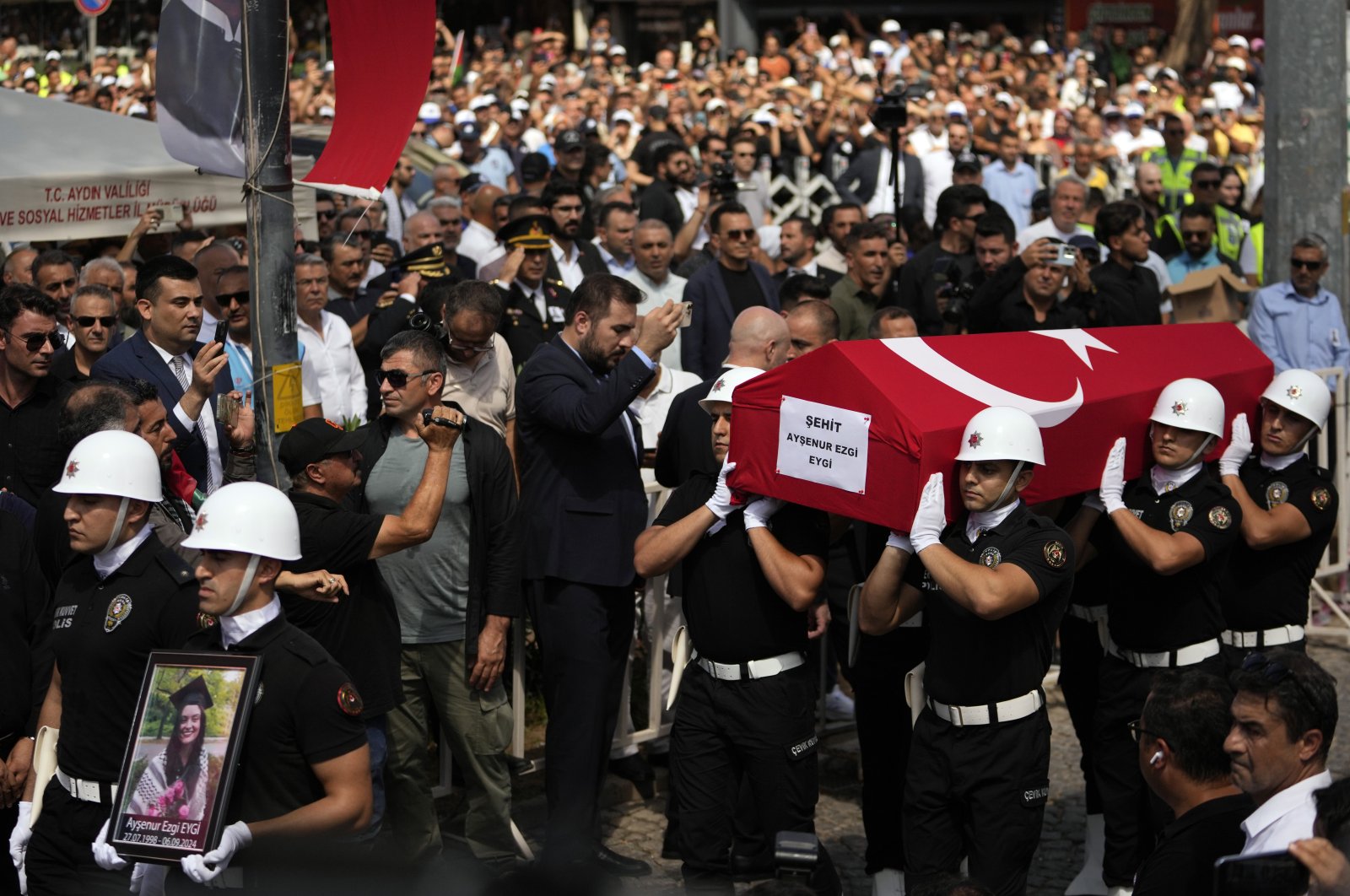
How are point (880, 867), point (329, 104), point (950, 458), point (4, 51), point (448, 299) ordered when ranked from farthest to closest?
point (4, 51)
point (329, 104)
point (448, 299)
point (880, 867)
point (950, 458)

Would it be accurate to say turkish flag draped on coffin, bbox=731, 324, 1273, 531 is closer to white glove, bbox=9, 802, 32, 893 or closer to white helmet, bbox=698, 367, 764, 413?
white helmet, bbox=698, 367, 764, 413

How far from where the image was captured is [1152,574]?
5.80 metres

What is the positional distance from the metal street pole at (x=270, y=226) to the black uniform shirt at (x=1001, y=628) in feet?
7.18

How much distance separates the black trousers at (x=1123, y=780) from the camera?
5.84 metres

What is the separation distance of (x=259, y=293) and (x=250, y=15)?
Answer: 2.91ft

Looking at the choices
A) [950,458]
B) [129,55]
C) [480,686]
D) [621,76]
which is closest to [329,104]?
Result: [621,76]

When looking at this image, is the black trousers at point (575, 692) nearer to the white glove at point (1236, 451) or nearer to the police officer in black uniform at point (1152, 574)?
the police officer in black uniform at point (1152, 574)

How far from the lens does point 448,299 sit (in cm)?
684

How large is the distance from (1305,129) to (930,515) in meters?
6.04

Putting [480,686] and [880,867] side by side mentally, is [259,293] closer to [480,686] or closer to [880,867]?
[480,686]

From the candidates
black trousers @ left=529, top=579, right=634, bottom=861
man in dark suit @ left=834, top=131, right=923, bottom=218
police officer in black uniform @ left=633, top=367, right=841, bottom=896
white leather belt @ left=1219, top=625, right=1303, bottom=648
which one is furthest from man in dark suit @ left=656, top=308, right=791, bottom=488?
man in dark suit @ left=834, top=131, right=923, bottom=218

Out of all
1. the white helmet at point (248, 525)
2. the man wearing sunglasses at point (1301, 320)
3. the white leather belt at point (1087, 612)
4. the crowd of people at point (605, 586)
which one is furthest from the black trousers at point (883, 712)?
the man wearing sunglasses at point (1301, 320)

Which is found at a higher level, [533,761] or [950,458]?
[950,458]

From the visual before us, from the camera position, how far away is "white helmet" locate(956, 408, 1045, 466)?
489 cm
